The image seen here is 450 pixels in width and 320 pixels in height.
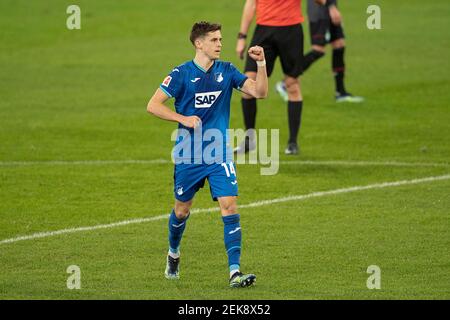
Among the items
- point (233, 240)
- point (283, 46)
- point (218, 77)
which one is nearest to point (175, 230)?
point (233, 240)

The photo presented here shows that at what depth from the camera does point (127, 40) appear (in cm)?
2812

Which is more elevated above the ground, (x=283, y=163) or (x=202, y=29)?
(x=202, y=29)

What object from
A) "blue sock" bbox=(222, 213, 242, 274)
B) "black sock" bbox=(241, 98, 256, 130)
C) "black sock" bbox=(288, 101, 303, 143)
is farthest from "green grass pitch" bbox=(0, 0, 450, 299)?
"black sock" bbox=(241, 98, 256, 130)

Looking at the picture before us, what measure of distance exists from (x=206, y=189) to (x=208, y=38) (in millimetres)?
4607

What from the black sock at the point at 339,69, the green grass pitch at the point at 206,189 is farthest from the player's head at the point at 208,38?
the black sock at the point at 339,69

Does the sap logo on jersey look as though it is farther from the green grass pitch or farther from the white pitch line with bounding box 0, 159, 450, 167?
the white pitch line with bounding box 0, 159, 450, 167

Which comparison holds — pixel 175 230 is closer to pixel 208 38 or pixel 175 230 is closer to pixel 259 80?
pixel 259 80

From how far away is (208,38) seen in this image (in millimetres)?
10320

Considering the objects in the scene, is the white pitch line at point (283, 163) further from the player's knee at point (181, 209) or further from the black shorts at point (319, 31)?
the player's knee at point (181, 209)

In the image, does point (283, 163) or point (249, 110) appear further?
point (249, 110)

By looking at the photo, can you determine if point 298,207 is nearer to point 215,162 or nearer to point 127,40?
point 215,162

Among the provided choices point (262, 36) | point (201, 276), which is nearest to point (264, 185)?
point (262, 36)

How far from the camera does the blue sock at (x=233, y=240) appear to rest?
10.0 meters

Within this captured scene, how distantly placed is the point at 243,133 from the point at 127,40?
11274mm
